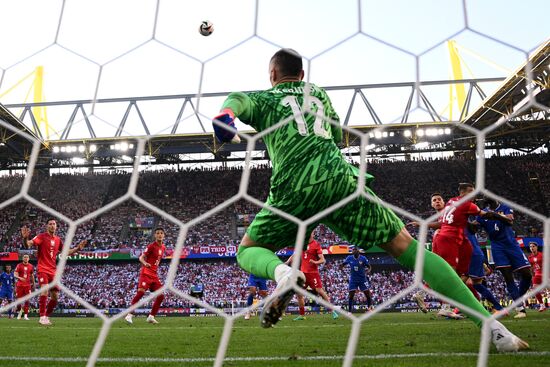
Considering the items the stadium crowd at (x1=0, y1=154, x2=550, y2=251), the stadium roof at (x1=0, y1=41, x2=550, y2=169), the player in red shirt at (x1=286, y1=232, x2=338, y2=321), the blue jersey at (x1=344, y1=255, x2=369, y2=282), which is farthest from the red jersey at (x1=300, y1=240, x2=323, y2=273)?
the stadium crowd at (x1=0, y1=154, x2=550, y2=251)

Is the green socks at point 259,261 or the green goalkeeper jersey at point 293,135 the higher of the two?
the green goalkeeper jersey at point 293,135

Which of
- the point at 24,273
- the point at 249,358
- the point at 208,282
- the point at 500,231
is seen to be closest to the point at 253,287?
the point at 500,231

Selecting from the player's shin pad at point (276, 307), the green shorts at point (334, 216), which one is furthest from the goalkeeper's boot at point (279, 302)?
the green shorts at point (334, 216)

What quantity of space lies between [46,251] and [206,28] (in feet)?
15.9

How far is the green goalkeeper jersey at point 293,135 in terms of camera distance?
7.54 ft

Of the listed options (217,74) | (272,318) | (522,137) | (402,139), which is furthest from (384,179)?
(272,318)

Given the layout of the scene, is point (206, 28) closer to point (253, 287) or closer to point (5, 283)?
point (253, 287)

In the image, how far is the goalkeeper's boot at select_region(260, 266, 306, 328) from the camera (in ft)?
6.38

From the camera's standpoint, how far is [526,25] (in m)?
2.39

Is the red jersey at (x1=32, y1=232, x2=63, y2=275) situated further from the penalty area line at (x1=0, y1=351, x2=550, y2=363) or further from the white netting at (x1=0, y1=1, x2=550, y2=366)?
the white netting at (x1=0, y1=1, x2=550, y2=366)

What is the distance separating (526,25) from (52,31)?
300 cm

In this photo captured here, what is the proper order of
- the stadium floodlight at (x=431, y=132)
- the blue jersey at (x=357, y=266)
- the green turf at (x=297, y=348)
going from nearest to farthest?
1. the green turf at (x=297, y=348)
2. the blue jersey at (x=357, y=266)
3. the stadium floodlight at (x=431, y=132)

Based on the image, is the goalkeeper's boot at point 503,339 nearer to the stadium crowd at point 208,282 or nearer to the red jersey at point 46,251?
the red jersey at point 46,251

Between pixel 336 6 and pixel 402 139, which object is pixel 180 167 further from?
Result: pixel 336 6
